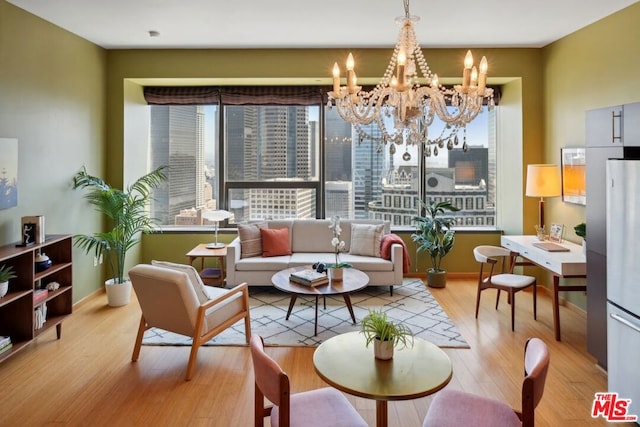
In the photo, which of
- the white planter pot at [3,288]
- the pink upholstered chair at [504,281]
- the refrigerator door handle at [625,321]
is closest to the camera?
the refrigerator door handle at [625,321]

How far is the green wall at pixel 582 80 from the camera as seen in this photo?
3.83 meters

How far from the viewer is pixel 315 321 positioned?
401 cm

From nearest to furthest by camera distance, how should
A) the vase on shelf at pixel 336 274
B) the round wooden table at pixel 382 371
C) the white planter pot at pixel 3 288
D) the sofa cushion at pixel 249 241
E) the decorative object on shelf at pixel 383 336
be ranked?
the round wooden table at pixel 382 371
the decorative object on shelf at pixel 383 336
the white planter pot at pixel 3 288
the vase on shelf at pixel 336 274
the sofa cushion at pixel 249 241

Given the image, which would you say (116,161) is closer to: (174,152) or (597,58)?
(174,152)

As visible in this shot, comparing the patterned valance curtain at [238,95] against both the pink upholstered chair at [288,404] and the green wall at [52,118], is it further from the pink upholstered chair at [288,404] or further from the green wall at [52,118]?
the pink upholstered chair at [288,404]

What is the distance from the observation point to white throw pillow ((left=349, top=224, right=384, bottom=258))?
534 cm

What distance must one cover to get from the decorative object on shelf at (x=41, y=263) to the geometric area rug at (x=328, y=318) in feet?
3.44

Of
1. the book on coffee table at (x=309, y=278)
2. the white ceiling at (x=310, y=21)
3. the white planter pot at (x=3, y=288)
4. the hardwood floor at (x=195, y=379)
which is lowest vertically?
the hardwood floor at (x=195, y=379)

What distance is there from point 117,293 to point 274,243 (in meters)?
1.88

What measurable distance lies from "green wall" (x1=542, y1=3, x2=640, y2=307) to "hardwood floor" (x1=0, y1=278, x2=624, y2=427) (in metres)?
1.32

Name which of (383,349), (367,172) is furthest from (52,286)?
(367,172)

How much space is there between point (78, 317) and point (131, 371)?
162cm
